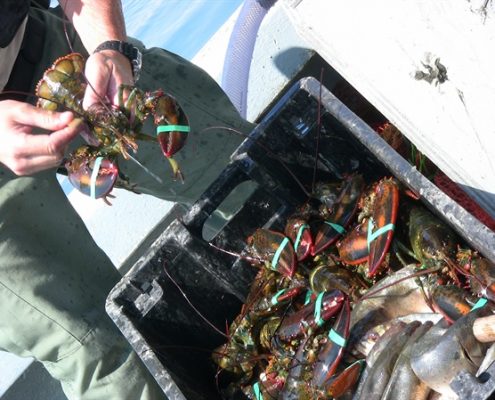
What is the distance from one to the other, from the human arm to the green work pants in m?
0.25

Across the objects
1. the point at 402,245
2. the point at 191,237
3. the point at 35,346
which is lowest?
the point at 35,346

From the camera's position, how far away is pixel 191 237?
204cm

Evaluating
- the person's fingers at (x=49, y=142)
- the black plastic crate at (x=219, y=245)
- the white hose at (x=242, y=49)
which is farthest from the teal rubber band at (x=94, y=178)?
the white hose at (x=242, y=49)

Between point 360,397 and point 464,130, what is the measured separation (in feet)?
2.34

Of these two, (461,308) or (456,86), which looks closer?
(461,308)

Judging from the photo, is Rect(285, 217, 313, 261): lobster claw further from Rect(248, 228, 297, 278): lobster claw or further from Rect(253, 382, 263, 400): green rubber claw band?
Rect(253, 382, 263, 400): green rubber claw band

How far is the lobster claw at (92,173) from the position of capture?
1.94 meters

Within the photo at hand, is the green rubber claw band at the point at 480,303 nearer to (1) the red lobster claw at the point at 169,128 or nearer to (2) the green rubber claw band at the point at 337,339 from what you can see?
(2) the green rubber claw band at the point at 337,339

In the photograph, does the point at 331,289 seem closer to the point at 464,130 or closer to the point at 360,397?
the point at 360,397

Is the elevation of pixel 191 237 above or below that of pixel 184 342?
above

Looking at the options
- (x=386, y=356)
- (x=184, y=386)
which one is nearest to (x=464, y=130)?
(x=386, y=356)

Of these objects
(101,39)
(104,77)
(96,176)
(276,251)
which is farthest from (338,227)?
(101,39)

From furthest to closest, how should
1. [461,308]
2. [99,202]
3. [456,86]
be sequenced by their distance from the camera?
[99,202] → [456,86] → [461,308]

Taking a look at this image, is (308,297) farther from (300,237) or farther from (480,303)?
(480,303)
